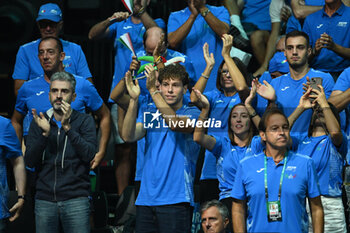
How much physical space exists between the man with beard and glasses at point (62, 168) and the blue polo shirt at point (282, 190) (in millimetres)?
1368

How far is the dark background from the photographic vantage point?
28.0ft

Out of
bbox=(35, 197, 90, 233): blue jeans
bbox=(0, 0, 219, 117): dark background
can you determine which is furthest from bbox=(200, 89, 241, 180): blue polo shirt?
bbox=(0, 0, 219, 117): dark background

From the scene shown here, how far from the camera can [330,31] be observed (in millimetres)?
7570

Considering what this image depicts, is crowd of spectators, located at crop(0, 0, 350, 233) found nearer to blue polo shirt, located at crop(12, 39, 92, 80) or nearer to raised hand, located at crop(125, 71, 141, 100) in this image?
raised hand, located at crop(125, 71, 141, 100)

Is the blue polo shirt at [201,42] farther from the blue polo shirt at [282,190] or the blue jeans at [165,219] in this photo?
the blue polo shirt at [282,190]

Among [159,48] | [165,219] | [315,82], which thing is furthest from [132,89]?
[315,82]

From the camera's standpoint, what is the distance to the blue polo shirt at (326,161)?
587 centimetres

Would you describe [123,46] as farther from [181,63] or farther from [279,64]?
[279,64]

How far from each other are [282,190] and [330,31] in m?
3.10

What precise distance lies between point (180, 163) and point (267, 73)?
197cm

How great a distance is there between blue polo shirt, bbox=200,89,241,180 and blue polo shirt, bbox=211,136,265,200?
0.66ft

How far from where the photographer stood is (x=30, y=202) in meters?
6.68

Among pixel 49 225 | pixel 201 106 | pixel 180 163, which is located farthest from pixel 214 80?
pixel 49 225

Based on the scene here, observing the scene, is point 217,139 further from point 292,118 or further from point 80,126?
point 80,126
